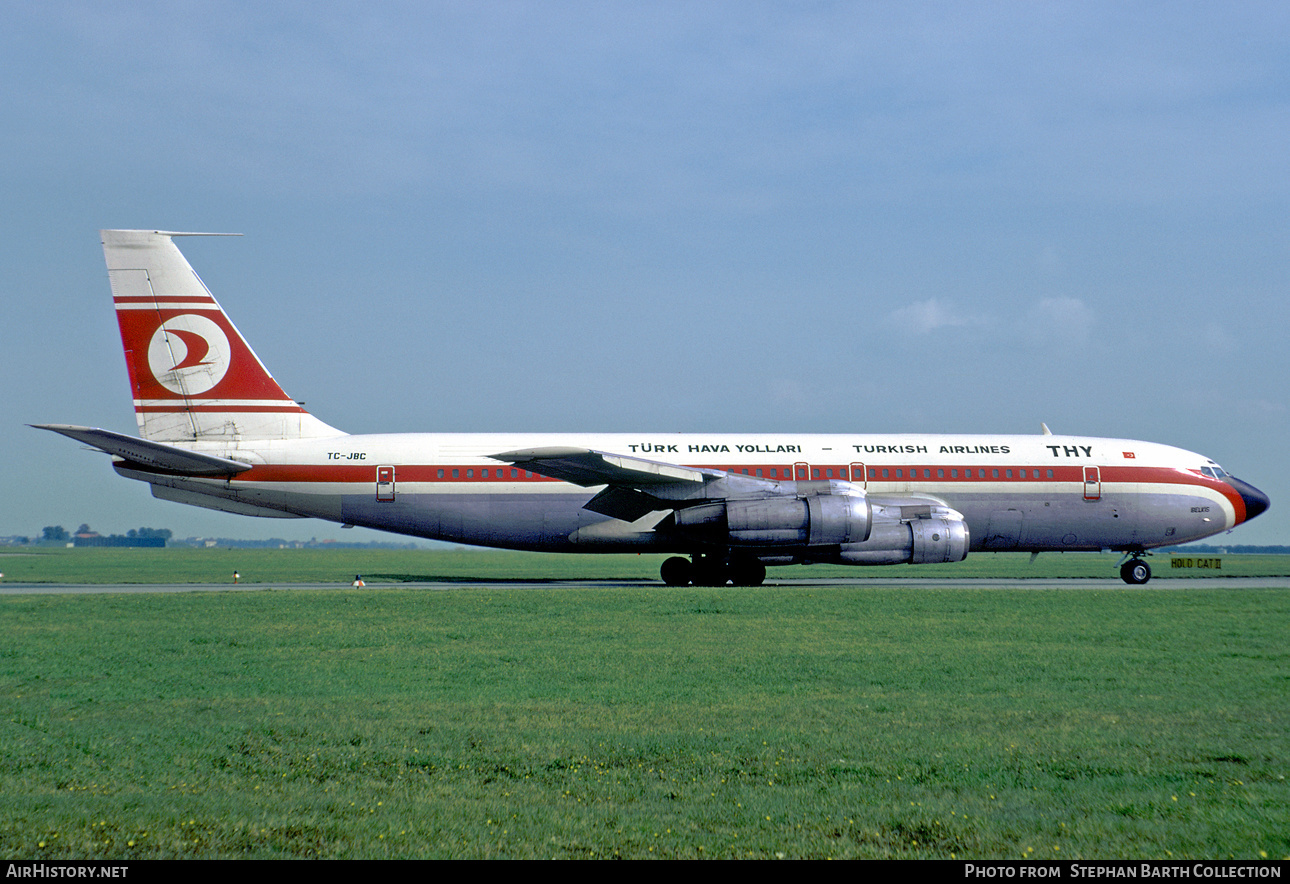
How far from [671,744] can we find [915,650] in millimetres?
5927

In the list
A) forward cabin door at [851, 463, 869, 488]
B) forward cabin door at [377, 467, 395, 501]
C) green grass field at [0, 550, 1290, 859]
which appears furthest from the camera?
forward cabin door at [851, 463, 869, 488]

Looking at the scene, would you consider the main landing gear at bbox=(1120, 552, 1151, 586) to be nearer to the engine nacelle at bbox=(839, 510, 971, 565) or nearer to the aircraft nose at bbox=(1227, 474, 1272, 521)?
the aircraft nose at bbox=(1227, 474, 1272, 521)

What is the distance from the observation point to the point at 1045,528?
26656 mm

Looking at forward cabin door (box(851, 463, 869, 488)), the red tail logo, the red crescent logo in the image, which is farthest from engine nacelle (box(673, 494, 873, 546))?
the red crescent logo

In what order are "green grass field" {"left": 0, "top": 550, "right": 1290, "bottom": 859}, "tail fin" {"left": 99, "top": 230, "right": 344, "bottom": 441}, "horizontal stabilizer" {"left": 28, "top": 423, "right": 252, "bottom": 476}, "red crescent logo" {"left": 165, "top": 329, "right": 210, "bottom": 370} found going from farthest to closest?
"red crescent logo" {"left": 165, "top": 329, "right": 210, "bottom": 370} < "tail fin" {"left": 99, "top": 230, "right": 344, "bottom": 441} < "horizontal stabilizer" {"left": 28, "top": 423, "right": 252, "bottom": 476} < "green grass field" {"left": 0, "top": 550, "right": 1290, "bottom": 859}

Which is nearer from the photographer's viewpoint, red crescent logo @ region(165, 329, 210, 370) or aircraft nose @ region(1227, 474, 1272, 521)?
red crescent logo @ region(165, 329, 210, 370)

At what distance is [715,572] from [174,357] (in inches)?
591

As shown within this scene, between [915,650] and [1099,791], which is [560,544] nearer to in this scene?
[915,650]

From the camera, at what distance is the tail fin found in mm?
25312

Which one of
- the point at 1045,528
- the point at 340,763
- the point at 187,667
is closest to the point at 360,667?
the point at 187,667

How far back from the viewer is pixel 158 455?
23406mm

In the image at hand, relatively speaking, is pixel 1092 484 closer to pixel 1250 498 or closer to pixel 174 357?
pixel 1250 498

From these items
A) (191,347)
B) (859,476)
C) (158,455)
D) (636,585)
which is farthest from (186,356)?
(859,476)

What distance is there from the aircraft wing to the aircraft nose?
15.9m
